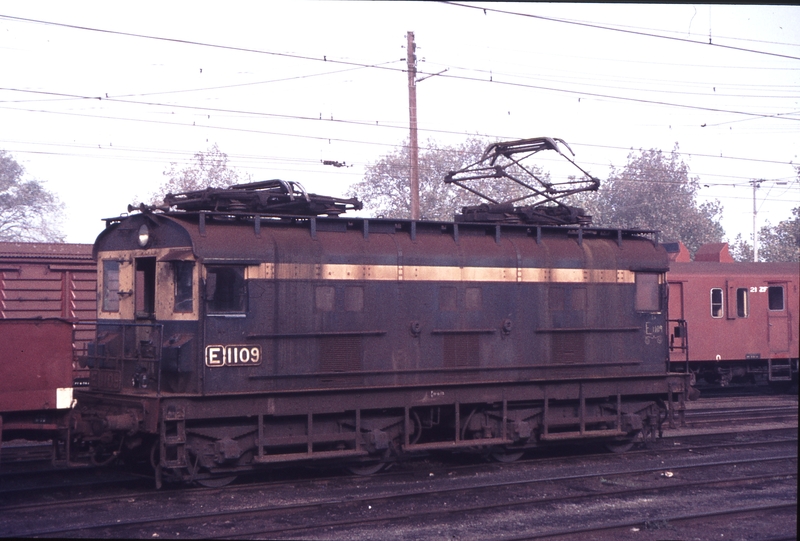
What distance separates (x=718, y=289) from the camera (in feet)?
73.8

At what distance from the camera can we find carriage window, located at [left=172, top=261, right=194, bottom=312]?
35.9 ft

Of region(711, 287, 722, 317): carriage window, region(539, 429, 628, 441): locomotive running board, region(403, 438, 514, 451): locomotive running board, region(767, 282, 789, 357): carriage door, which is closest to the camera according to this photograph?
region(403, 438, 514, 451): locomotive running board

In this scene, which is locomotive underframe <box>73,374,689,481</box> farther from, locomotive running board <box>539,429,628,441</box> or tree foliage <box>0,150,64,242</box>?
tree foliage <box>0,150,64,242</box>

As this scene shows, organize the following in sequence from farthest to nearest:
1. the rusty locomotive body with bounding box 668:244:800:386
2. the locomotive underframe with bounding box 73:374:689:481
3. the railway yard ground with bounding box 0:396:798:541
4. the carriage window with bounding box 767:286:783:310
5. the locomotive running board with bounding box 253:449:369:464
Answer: the carriage window with bounding box 767:286:783:310
the rusty locomotive body with bounding box 668:244:800:386
the locomotive running board with bounding box 253:449:369:464
the locomotive underframe with bounding box 73:374:689:481
the railway yard ground with bounding box 0:396:798:541

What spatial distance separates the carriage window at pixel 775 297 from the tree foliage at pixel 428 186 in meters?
24.7

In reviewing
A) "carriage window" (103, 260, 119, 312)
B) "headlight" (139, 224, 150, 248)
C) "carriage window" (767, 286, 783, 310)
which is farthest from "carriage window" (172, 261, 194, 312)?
"carriage window" (767, 286, 783, 310)

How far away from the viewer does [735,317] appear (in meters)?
22.5

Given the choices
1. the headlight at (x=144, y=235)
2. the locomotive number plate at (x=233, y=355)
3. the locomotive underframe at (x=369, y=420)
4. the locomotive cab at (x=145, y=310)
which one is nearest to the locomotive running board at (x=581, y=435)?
the locomotive underframe at (x=369, y=420)

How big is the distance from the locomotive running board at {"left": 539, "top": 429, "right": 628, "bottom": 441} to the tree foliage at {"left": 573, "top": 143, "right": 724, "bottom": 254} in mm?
38638

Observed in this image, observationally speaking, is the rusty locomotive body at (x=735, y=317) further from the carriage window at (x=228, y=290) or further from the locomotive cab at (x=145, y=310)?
the locomotive cab at (x=145, y=310)

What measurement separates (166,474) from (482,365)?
4973 millimetres

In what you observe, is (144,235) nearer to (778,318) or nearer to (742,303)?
(742,303)

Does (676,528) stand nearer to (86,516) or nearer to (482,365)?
(482,365)

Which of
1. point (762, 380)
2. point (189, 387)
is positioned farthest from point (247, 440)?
point (762, 380)
